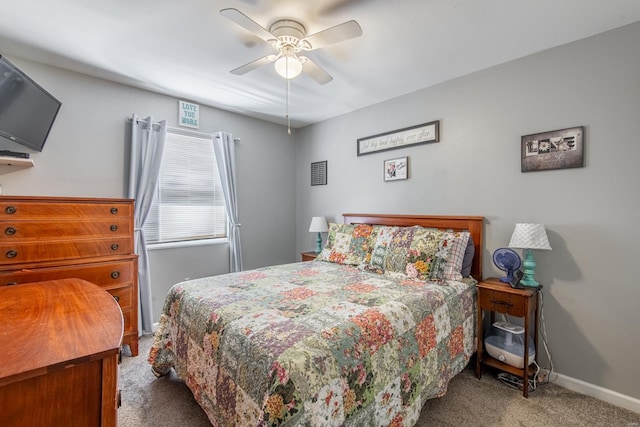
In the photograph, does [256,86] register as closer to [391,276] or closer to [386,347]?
[391,276]

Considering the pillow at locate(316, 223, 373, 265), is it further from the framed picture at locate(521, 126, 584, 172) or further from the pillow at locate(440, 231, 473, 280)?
the framed picture at locate(521, 126, 584, 172)

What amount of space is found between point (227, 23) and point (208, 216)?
2.26m

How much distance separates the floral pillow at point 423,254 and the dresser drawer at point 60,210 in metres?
2.26

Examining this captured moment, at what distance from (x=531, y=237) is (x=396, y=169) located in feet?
4.78

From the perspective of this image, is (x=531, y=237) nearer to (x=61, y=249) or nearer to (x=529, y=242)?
(x=529, y=242)

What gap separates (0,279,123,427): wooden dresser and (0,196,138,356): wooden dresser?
1514 mm

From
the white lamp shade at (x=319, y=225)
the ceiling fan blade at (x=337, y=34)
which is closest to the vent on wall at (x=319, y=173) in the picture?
the white lamp shade at (x=319, y=225)

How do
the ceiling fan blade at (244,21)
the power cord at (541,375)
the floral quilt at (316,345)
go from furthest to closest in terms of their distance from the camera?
the power cord at (541,375), the ceiling fan blade at (244,21), the floral quilt at (316,345)

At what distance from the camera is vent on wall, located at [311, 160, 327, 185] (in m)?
4.04

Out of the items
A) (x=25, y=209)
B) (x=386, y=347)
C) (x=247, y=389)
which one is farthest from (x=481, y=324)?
Answer: (x=25, y=209)

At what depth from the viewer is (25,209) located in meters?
2.06

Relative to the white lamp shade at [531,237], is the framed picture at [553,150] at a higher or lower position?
higher

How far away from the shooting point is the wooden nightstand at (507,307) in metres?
2.05

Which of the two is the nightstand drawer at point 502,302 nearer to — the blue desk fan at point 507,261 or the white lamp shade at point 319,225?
the blue desk fan at point 507,261
